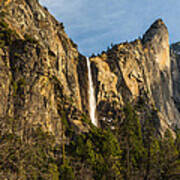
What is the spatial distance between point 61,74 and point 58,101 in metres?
8.60

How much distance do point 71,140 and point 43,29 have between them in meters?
25.2

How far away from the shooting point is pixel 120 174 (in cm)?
4056

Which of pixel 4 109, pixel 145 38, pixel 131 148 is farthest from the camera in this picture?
pixel 145 38

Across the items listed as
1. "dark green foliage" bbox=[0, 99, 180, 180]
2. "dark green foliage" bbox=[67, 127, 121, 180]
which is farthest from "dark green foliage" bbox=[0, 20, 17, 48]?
"dark green foliage" bbox=[67, 127, 121, 180]

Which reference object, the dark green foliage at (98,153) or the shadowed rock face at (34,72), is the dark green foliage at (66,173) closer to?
the dark green foliage at (98,153)

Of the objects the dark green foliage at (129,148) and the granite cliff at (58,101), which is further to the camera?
the dark green foliage at (129,148)

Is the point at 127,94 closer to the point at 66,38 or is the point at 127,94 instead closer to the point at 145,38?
the point at 66,38

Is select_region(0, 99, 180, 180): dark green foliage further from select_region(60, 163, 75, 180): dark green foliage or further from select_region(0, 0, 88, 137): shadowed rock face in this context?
select_region(0, 0, 88, 137): shadowed rock face

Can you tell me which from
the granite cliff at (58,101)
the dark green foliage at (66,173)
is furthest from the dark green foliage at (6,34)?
the dark green foliage at (66,173)

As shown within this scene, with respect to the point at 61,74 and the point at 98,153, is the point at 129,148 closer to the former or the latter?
the point at 98,153

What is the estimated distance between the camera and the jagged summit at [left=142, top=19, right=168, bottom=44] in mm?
95950

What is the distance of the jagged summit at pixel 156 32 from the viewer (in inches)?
3778

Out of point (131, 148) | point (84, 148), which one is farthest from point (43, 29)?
point (131, 148)

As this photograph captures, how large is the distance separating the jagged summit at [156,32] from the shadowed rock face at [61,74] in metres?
0.42
